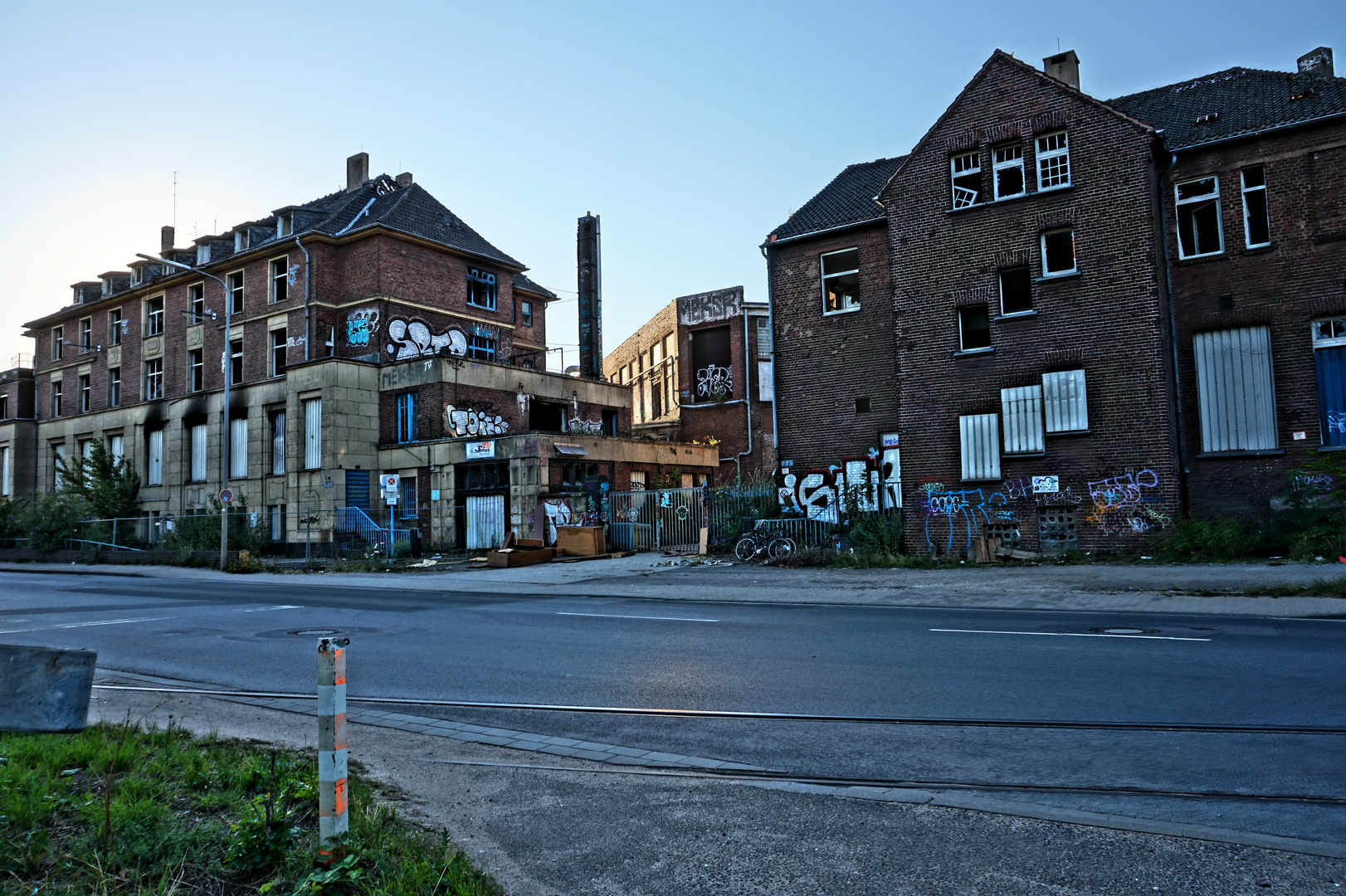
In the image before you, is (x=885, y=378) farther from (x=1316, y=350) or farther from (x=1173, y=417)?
(x=1316, y=350)

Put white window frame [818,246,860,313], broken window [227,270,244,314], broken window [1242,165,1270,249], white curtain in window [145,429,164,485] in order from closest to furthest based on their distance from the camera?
broken window [1242,165,1270,249], white window frame [818,246,860,313], broken window [227,270,244,314], white curtain in window [145,429,164,485]

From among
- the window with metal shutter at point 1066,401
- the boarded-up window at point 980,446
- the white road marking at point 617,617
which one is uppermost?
the window with metal shutter at point 1066,401

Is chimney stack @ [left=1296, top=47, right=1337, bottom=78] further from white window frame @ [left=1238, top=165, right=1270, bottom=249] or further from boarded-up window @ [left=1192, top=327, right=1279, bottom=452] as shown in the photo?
boarded-up window @ [left=1192, top=327, right=1279, bottom=452]

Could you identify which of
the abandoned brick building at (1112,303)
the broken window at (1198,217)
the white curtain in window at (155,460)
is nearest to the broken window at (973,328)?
the abandoned brick building at (1112,303)

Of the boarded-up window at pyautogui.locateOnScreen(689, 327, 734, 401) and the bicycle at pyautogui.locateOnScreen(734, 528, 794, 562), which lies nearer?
the bicycle at pyautogui.locateOnScreen(734, 528, 794, 562)

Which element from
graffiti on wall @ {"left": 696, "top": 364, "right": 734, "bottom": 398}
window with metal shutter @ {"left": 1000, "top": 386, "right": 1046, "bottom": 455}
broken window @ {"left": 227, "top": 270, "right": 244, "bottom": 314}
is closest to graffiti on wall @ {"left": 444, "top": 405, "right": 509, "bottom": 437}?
graffiti on wall @ {"left": 696, "top": 364, "right": 734, "bottom": 398}

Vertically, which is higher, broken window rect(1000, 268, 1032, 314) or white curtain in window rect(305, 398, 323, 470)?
broken window rect(1000, 268, 1032, 314)

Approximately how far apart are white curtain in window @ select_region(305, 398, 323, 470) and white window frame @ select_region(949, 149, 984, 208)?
80.6ft

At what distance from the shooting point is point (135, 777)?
509 centimetres

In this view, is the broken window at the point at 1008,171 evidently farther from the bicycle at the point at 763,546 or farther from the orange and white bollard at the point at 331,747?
the orange and white bollard at the point at 331,747

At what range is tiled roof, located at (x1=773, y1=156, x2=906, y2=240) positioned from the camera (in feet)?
84.2

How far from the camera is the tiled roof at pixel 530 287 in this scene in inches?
1828

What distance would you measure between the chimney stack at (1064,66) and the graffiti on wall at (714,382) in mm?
21615

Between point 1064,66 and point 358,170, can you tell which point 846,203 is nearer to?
point 1064,66
